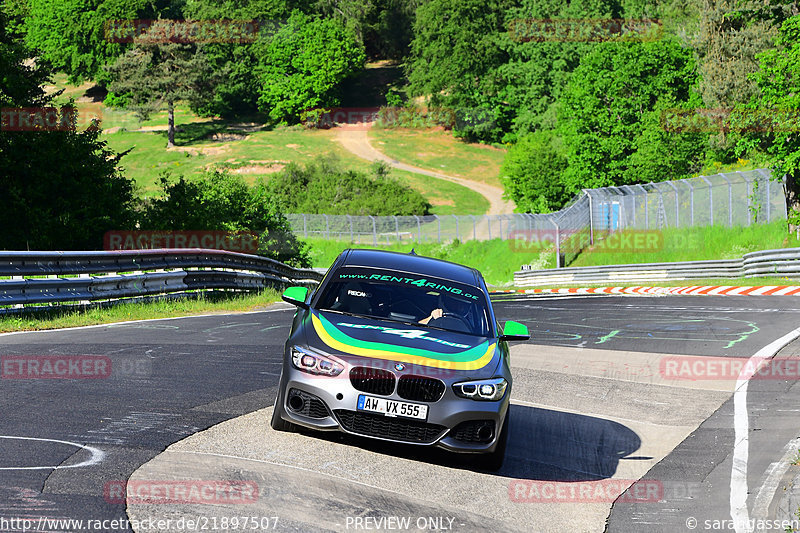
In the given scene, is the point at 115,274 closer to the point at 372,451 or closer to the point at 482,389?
the point at 372,451

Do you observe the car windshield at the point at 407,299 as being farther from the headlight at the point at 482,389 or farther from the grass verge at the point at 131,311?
the grass verge at the point at 131,311

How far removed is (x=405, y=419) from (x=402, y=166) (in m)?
94.0

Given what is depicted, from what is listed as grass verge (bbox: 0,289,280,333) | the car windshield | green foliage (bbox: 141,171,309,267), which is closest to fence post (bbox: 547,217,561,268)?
green foliage (bbox: 141,171,309,267)

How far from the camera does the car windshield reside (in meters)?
8.20

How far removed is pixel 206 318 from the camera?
57.1ft

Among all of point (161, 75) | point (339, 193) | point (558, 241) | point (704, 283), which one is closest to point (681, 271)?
point (704, 283)

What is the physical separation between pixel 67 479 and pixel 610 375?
796 centimetres

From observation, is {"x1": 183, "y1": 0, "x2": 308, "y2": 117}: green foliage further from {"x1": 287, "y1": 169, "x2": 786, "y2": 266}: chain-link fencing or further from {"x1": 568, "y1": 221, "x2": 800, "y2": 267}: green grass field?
{"x1": 568, "y1": 221, "x2": 800, "y2": 267}: green grass field

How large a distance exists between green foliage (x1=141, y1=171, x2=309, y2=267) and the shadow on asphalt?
24824 millimetres

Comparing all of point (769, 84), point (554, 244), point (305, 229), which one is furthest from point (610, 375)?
point (305, 229)

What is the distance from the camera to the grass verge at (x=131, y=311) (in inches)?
560

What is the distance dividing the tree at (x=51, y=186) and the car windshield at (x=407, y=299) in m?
21.9

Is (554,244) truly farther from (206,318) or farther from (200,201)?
(206,318)

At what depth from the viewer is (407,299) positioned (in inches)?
332
